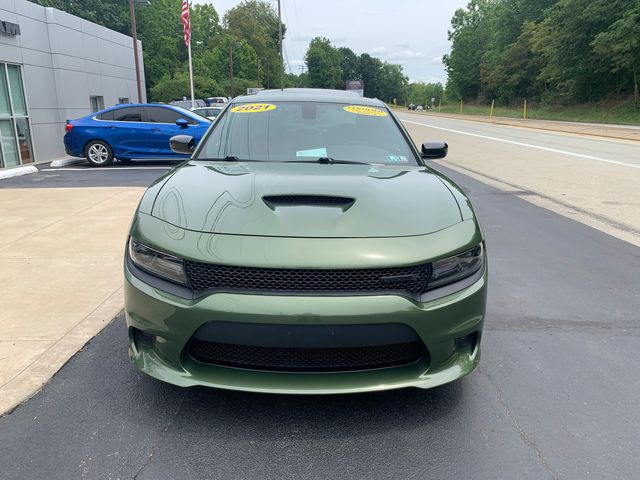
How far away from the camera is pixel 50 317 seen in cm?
393


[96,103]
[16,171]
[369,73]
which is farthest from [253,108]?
[369,73]

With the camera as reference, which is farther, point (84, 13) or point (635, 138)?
point (84, 13)

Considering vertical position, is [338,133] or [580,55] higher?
[580,55]

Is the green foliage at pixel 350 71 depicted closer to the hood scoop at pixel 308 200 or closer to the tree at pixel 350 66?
the tree at pixel 350 66

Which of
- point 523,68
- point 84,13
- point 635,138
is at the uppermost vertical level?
point 84,13

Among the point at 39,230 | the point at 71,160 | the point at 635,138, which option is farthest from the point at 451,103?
the point at 39,230

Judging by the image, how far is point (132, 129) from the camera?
13234 mm

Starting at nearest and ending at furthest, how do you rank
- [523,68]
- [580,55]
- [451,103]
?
1. [580,55]
2. [523,68]
3. [451,103]

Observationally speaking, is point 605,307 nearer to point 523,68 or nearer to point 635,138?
point 635,138

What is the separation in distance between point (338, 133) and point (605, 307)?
2557 mm

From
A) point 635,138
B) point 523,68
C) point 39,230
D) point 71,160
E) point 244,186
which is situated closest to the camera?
point 244,186

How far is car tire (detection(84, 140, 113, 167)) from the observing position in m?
13.4

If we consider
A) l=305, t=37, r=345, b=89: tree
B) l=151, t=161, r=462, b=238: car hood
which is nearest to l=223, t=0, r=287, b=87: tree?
l=305, t=37, r=345, b=89: tree

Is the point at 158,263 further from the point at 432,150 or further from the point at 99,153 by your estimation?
the point at 99,153
